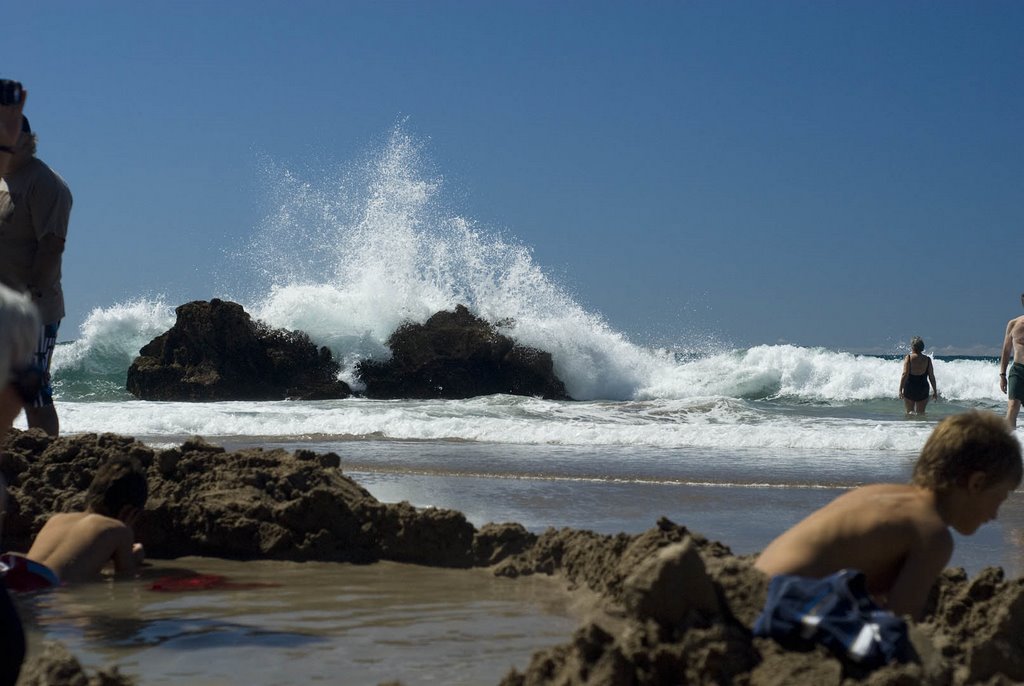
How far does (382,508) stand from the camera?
5.60 m

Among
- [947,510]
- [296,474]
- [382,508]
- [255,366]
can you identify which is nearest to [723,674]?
[947,510]

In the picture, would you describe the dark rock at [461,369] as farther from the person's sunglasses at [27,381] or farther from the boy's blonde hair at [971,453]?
the person's sunglasses at [27,381]

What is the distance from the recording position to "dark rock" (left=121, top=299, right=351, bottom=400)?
76.5 ft

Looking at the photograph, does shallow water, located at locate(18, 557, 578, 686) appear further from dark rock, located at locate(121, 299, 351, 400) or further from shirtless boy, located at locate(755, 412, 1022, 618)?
dark rock, located at locate(121, 299, 351, 400)

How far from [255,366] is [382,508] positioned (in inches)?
742

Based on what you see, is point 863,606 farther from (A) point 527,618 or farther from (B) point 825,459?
(B) point 825,459

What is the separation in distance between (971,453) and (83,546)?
3557mm

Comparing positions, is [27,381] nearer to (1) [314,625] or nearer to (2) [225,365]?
(1) [314,625]

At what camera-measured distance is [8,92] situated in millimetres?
4145

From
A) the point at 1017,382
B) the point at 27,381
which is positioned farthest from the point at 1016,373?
the point at 27,381

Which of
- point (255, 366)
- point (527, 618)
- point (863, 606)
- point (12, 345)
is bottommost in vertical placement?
point (527, 618)

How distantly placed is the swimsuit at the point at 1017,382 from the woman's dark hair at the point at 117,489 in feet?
30.2

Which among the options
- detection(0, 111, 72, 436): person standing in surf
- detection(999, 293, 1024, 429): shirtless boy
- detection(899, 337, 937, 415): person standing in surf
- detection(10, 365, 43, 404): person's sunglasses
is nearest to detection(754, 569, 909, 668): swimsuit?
detection(10, 365, 43, 404): person's sunglasses

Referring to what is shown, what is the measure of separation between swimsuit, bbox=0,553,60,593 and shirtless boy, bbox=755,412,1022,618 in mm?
2997
